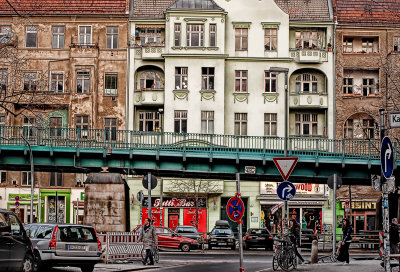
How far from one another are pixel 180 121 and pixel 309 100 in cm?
970

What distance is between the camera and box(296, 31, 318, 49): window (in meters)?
65.4

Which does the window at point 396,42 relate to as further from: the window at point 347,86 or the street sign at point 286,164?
the street sign at point 286,164

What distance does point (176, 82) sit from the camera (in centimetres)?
6406

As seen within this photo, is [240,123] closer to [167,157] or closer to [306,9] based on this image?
[306,9]

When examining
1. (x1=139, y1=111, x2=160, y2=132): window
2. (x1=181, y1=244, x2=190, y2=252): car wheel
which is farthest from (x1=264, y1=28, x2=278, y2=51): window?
(x1=181, y1=244, x2=190, y2=252): car wheel

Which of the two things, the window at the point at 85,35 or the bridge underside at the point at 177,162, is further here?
the window at the point at 85,35

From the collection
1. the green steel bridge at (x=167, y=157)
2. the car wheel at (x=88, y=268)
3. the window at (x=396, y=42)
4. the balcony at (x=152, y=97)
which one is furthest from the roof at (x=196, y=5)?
the car wheel at (x=88, y=268)

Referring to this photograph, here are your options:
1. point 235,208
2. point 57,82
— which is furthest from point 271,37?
point 235,208

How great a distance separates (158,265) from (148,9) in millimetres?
39039

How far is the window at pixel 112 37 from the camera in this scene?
215ft

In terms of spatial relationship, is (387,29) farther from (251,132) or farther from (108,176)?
(108,176)

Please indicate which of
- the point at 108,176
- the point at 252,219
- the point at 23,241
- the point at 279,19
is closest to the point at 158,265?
the point at 23,241

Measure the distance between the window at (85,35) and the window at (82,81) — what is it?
2.53 m

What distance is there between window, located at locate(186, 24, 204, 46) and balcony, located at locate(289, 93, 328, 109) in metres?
7.91
